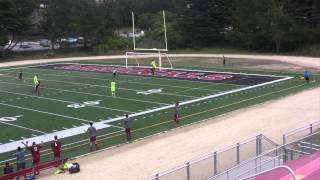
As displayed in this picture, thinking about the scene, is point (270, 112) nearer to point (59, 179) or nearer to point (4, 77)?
point (59, 179)

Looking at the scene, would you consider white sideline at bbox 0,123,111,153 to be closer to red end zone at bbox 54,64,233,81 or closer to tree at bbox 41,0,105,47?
red end zone at bbox 54,64,233,81

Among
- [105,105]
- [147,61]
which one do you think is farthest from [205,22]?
[105,105]

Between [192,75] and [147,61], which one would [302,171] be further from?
[147,61]

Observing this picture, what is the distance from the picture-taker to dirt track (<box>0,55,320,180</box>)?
15977 mm

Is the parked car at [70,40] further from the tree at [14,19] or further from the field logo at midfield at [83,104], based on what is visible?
the field logo at midfield at [83,104]

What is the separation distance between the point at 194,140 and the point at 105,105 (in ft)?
32.3

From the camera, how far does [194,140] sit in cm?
1931

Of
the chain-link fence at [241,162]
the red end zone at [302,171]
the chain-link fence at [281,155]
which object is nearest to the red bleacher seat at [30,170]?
the chain-link fence at [241,162]

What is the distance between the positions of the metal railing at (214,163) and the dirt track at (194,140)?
2.60 m

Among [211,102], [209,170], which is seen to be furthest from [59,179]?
[211,102]

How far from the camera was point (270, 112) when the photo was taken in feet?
79.4

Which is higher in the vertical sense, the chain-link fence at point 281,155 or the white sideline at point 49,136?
the chain-link fence at point 281,155

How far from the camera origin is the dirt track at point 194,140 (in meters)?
16.0

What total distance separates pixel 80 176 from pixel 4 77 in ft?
108
